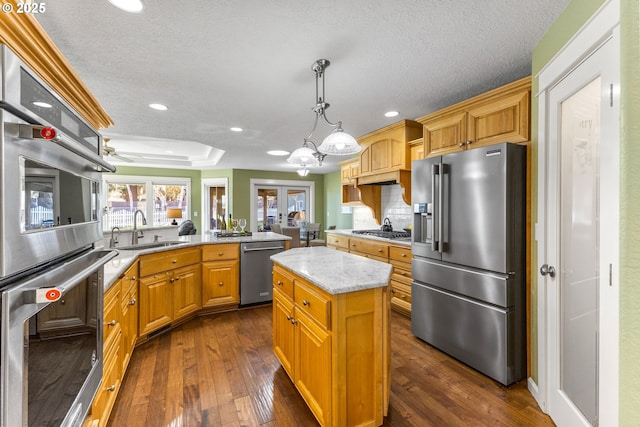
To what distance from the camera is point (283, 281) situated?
201cm

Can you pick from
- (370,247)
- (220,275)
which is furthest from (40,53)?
(370,247)

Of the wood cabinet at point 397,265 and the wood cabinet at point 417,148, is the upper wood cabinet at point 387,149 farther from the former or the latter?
the wood cabinet at point 397,265

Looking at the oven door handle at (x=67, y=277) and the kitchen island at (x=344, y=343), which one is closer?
the oven door handle at (x=67, y=277)

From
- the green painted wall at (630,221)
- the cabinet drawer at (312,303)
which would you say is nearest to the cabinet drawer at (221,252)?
the cabinet drawer at (312,303)

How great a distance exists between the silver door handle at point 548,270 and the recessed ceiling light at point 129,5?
2.80 meters

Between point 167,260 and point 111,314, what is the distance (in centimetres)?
130

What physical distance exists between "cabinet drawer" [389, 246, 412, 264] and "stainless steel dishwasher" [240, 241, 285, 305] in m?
1.52

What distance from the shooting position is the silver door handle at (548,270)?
5.59ft

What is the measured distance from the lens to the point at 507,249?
6.41ft

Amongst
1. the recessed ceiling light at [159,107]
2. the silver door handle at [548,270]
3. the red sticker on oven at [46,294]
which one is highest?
the recessed ceiling light at [159,107]

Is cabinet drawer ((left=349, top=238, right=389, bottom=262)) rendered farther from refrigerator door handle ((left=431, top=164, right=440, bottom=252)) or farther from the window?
the window

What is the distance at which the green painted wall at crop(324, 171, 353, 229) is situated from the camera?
276 inches

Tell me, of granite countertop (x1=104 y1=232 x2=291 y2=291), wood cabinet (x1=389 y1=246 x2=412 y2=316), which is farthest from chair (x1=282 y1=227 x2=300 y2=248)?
wood cabinet (x1=389 y1=246 x2=412 y2=316)

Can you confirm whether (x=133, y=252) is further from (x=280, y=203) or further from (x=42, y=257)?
(x=280, y=203)
